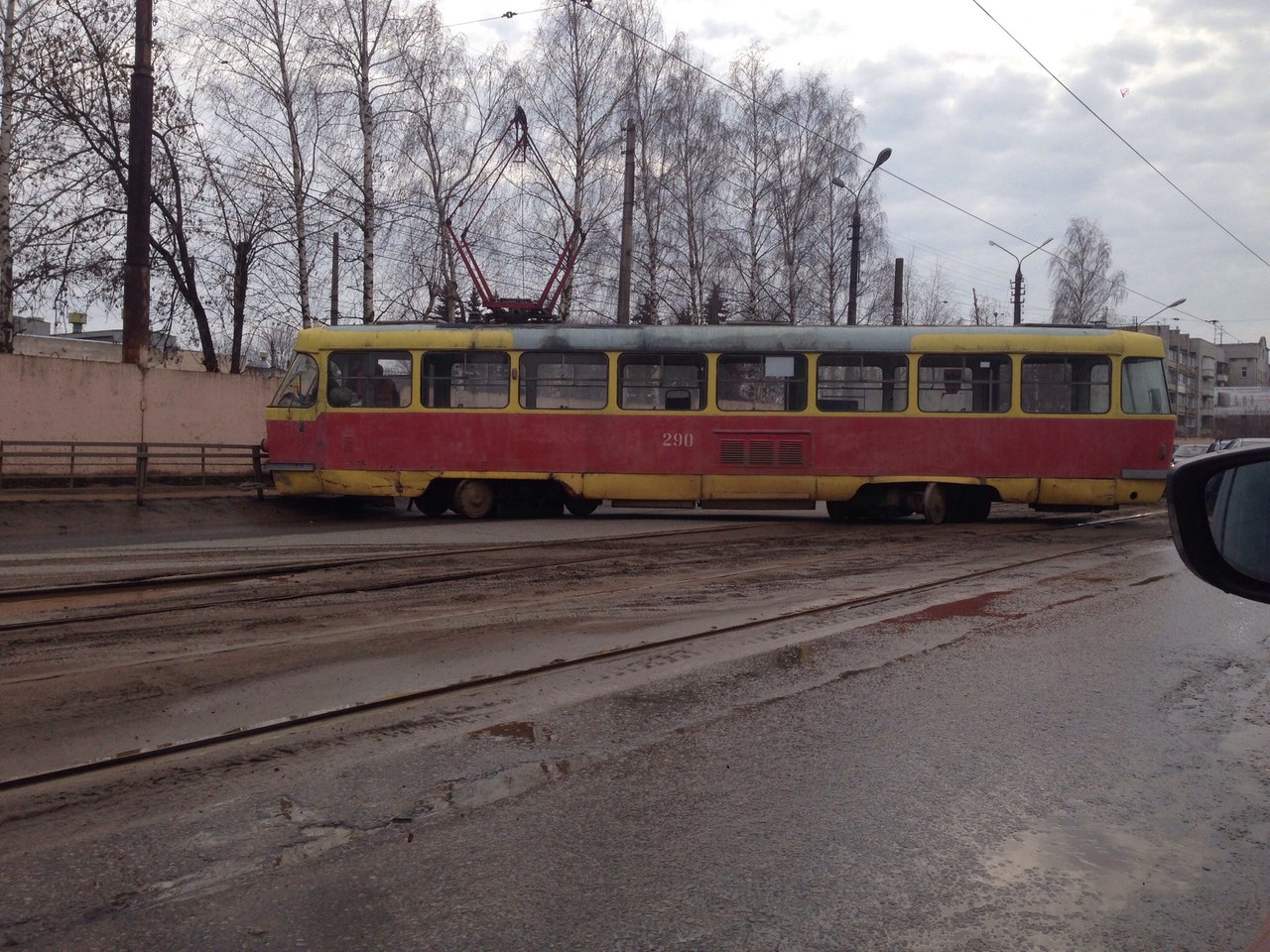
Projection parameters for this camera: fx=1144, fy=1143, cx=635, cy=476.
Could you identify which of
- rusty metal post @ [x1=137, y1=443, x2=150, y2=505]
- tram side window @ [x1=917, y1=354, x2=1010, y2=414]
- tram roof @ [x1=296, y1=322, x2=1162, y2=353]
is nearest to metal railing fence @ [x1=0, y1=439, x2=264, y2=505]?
rusty metal post @ [x1=137, y1=443, x2=150, y2=505]

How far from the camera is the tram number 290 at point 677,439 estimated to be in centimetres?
1719

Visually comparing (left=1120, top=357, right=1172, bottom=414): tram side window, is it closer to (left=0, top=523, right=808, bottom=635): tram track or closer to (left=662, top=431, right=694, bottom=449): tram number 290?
(left=662, top=431, right=694, bottom=449): tram number 290

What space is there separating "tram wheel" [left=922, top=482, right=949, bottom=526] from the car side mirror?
15.1 meters

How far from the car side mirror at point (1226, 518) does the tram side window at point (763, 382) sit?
14921 millimetres

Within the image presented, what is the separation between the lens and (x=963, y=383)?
671 inches

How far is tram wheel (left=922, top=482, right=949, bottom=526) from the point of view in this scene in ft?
56.1

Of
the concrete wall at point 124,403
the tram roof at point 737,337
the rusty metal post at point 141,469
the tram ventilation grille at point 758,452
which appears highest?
the tram roof at point 737,337

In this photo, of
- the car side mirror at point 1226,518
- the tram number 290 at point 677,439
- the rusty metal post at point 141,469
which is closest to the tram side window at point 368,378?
the rusty metal post at point 141,469

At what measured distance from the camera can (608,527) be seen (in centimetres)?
1600

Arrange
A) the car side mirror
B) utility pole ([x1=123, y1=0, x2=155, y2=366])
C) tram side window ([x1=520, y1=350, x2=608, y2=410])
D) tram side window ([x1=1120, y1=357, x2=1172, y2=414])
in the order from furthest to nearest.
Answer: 1. utility pole ([x1=123, y1=0, x2=155, y2=366])
2. tram side window ([x1=520, y1=350, x2=608, y2=410])
3. tram side window ([x1=1120, y1=357, x2=1172, y2=414])
4. the car side mirror

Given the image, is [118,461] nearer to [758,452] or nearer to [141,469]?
[141,469]

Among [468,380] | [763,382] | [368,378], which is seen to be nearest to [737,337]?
[763,382]

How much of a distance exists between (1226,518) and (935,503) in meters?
15.4

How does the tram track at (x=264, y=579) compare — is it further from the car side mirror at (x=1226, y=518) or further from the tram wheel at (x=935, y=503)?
the car side mirror at (x=1226, y=518)
